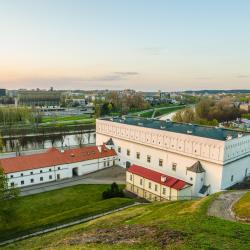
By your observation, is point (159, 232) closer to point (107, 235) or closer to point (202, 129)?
point (107, 235)

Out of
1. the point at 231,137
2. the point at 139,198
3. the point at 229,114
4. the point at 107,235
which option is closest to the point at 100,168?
the point at 139,198

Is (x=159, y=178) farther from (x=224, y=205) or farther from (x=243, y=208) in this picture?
(x=243, y=208)

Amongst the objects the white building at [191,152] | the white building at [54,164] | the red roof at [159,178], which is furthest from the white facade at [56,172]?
the red roof at [159,178]

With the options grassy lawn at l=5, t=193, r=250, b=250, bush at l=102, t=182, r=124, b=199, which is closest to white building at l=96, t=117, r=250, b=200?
bush at l=102, t=182, r=124, b=199

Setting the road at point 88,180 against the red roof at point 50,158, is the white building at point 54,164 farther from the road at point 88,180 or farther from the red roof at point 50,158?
the road at point 88,180

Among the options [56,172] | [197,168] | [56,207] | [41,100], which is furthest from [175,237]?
[41,100]

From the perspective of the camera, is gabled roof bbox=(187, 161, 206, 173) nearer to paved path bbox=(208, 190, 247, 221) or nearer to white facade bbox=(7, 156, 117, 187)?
paved path bbox=(208, 190, 247, 221)
